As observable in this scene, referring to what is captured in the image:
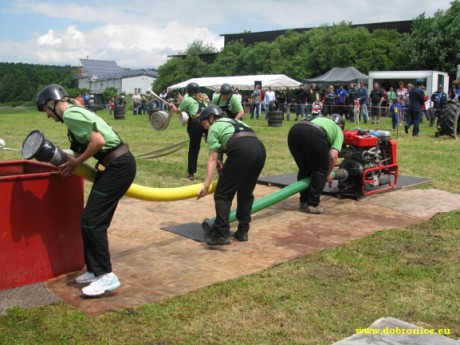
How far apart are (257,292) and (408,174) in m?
7.02

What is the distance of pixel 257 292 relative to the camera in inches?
183

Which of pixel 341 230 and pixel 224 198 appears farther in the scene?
pixel 341 230

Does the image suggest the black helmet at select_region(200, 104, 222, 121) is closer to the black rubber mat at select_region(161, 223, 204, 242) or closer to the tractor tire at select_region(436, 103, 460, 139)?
the black rubber mat at select_region(161, 223, 204, 242)

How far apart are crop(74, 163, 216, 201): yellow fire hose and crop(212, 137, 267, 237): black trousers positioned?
0.20 meters

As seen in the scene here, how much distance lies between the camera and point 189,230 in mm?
6617

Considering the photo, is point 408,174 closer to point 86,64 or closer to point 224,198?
point 224,198

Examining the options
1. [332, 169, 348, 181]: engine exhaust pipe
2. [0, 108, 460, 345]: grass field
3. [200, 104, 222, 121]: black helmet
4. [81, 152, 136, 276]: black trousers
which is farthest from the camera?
[332, 169, 348, 181]: engine exhaust pipe

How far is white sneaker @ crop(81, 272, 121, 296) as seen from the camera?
4.52 metres

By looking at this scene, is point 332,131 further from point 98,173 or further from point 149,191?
point 98,173

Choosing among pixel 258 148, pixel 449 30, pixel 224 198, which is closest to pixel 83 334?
pixel 224 198

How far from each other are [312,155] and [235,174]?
1844 millimetres

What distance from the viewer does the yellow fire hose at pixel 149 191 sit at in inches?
189

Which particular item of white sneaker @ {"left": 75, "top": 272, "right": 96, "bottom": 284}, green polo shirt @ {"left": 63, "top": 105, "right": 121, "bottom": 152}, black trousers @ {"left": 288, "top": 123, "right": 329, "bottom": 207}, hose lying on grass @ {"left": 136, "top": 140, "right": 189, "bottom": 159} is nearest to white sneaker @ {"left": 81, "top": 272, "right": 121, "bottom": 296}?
white sneaker @ {"left": 75, "top": 272, "right": 96, "bottom": 284}

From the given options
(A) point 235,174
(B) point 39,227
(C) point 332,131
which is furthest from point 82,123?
(C) point 332,131
